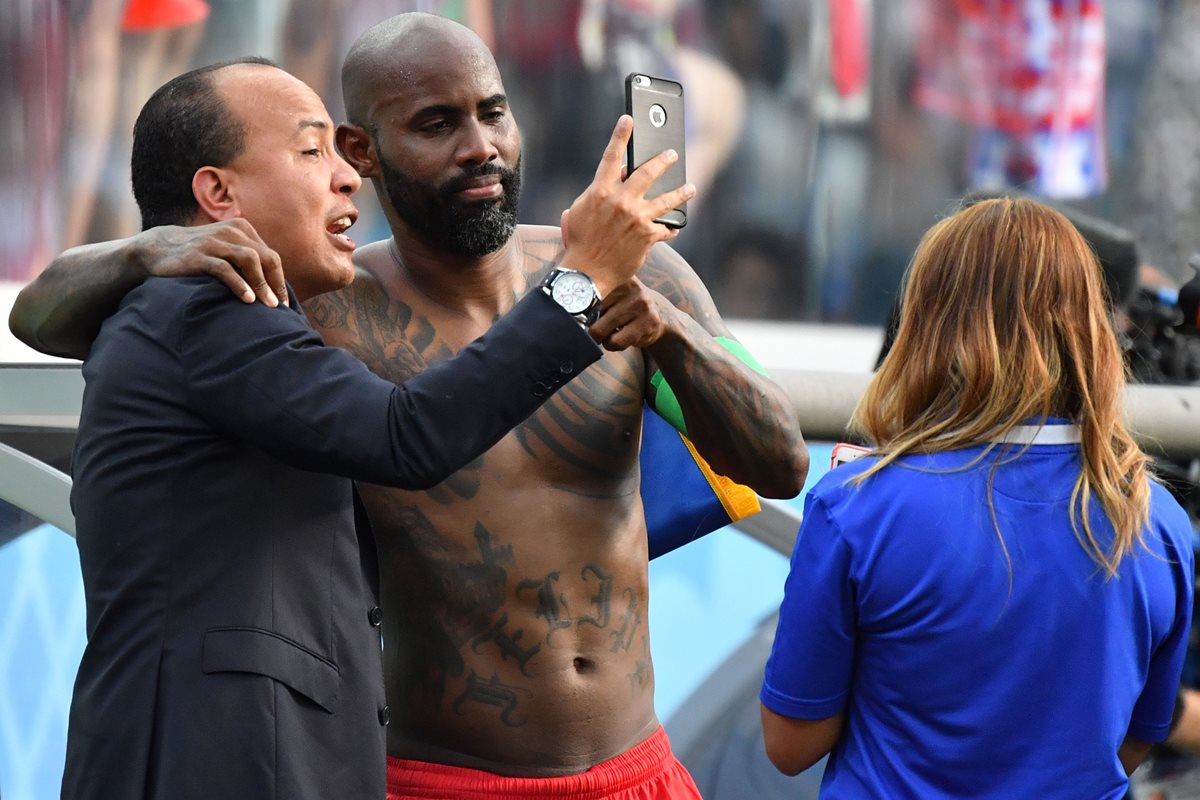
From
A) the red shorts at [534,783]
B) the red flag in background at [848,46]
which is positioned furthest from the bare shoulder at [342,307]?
the red flag in background at [848,46]

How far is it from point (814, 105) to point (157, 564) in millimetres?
6220

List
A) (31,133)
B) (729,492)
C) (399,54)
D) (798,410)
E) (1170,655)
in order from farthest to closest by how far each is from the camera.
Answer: (31,133) < (798,410) < (729,492) < (399,54) < (1170,655)

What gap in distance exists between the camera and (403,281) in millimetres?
2297

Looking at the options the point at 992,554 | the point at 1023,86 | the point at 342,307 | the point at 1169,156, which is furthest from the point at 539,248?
the point at 1169,156

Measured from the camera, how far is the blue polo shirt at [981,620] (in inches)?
67.5

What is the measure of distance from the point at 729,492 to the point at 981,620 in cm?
67

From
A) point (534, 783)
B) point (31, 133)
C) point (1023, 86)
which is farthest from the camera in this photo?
point (1023, 86)

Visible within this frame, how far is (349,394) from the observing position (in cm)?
161

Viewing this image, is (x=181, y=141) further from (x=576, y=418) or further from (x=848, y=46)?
(x=848, y=46)

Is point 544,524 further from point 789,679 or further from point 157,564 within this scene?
point 157,564

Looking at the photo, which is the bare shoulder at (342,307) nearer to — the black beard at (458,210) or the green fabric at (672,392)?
the black beard at (458,210)

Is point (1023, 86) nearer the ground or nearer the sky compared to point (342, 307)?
nearer the ground

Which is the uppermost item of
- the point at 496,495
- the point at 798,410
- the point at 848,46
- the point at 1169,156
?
the point at 496,495

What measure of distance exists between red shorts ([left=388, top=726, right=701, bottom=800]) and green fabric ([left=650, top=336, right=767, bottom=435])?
48cm
